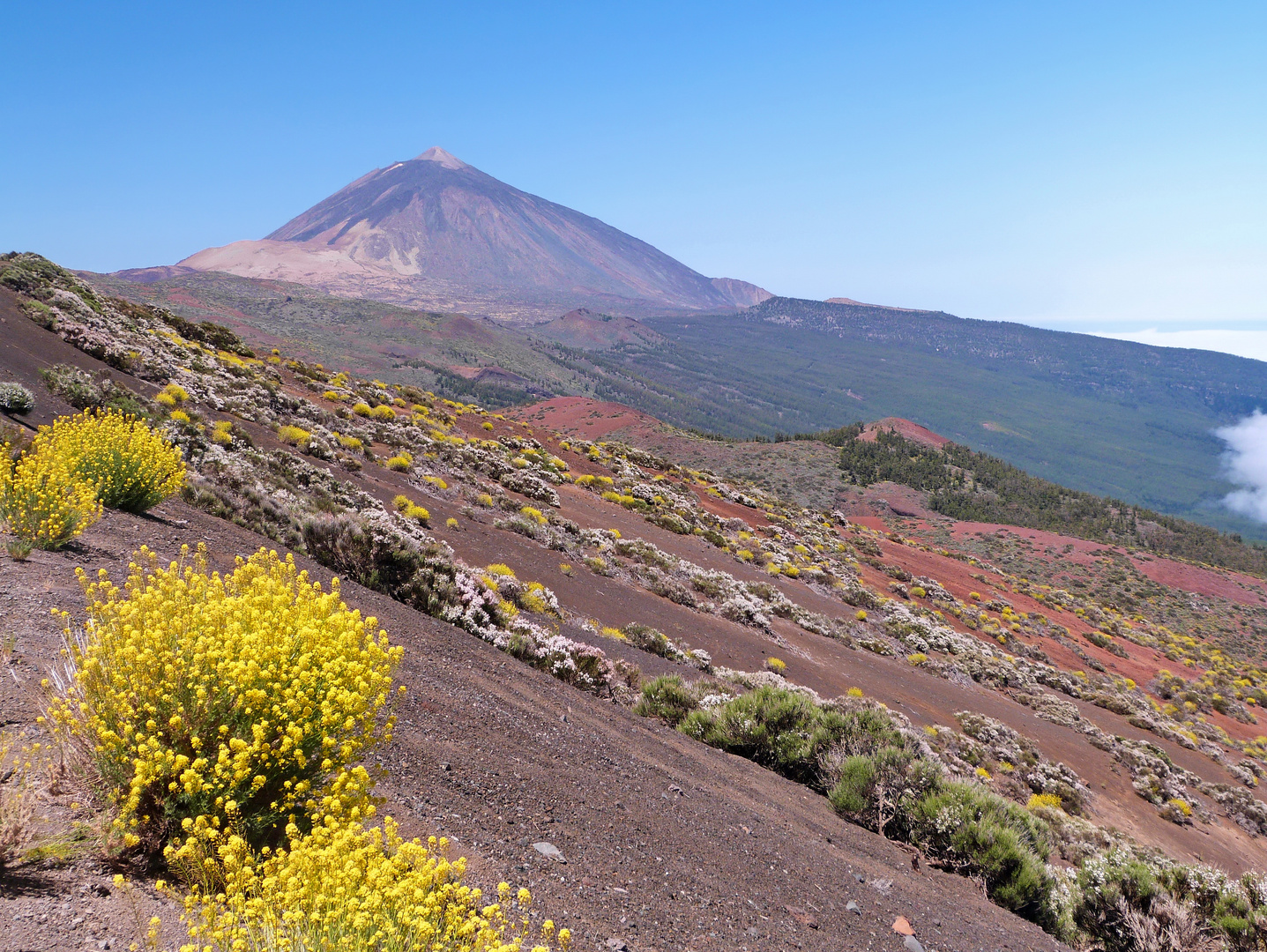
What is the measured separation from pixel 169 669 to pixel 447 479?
16.0m

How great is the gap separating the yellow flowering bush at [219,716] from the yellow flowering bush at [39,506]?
2.95m

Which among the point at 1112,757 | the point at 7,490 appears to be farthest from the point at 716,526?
the point at 7,490

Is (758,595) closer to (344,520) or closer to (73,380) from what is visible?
(344,520)

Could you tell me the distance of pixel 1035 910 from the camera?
6137mm

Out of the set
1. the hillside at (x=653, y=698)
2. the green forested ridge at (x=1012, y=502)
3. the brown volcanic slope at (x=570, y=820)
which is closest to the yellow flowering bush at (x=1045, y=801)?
the hillside at (x=653, y=698)

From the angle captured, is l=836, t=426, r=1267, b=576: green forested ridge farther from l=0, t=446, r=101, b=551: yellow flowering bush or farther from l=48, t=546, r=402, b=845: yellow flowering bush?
l=48, t=546, r=402, b=845: yellow flowering bush

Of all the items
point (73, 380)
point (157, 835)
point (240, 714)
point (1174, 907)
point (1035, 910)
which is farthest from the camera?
point (73, 380)

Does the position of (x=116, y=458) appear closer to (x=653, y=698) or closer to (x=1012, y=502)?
(x=653, y=698)

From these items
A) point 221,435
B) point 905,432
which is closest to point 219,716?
point 221,435

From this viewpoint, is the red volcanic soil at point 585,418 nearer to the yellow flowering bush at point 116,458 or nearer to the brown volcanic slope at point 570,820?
the yellow flowering bush at point 116,458

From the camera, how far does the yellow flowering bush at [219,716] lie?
2555 millimetres

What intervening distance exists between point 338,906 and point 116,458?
634 centimetres

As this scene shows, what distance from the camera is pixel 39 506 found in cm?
516

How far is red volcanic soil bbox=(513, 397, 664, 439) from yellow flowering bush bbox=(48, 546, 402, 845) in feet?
224
